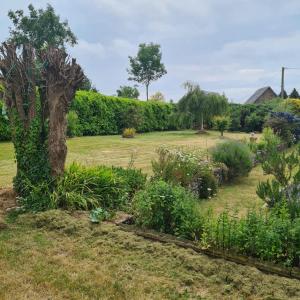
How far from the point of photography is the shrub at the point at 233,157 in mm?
8906

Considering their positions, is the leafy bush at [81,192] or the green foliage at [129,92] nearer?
the leafy bush at [81,192]

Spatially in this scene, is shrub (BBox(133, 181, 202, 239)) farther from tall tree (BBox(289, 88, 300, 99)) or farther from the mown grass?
tall tree (BBox(289, 88, 300, 99))

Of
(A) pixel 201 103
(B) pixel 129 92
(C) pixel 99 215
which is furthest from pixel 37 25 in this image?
(C) pixel 99 215

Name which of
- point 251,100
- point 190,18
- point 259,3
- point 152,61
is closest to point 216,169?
point 259,3

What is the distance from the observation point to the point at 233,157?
8891mm

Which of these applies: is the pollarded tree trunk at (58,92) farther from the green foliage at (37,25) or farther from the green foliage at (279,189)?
the green foliage at (37,25)

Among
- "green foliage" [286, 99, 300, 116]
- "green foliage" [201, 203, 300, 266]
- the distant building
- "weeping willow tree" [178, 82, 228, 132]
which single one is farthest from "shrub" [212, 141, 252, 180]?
the distant building

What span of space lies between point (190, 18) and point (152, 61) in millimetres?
33310

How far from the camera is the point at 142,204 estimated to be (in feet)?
14.8

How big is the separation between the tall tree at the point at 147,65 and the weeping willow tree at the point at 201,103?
18.4 metres

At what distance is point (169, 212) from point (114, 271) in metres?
1.16

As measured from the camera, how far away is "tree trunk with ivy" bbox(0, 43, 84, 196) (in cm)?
543

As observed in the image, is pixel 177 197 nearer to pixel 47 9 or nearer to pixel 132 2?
pixel 132 2

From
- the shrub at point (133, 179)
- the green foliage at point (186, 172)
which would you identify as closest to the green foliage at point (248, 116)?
the green foliage at point (186, 172)
